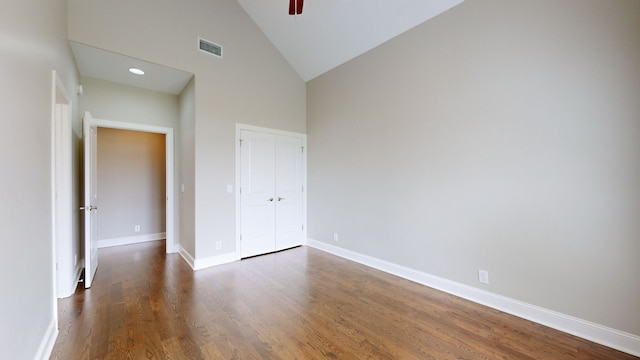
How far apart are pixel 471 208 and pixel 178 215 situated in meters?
4.42

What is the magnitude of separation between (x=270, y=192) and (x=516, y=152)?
3436 millimetres

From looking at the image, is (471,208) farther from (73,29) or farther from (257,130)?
(73,29)

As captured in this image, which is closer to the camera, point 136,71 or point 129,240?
point 136,71

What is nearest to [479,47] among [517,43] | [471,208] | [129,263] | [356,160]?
[517,43]

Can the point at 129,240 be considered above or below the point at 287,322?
above

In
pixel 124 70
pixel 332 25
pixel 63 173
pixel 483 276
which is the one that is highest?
pixel 332 25

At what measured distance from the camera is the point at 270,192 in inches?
176

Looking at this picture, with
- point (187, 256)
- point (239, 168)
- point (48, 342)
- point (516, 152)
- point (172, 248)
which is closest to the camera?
point (48, 342)

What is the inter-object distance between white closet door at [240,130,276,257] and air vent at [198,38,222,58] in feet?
3.92

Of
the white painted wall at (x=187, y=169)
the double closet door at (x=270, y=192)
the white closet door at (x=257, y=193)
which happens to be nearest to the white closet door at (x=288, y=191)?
the double closet door at (x=270, y=192)

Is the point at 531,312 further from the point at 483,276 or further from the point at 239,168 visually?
the point at 239,168

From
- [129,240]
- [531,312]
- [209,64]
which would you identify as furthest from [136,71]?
[531,312]

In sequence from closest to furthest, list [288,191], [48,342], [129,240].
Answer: [48,342] < [288,191] < [129,240]

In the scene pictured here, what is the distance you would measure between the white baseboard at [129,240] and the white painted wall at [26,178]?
3.20 meters
